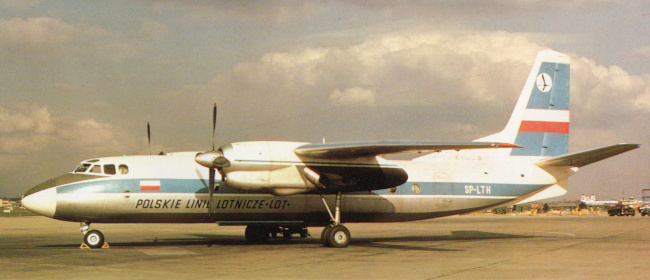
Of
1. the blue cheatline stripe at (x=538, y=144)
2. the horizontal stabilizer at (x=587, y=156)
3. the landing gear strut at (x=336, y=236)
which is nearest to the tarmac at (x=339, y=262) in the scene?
the landing gear strut at (x=336, y=236)

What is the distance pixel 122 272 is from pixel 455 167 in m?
14.3

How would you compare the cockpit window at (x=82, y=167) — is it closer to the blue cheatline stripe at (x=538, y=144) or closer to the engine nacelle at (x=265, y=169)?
the engine nacelle at (x=265, y=169)

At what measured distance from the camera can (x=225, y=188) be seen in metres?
19.5

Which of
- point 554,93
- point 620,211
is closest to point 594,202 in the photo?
point 620,211

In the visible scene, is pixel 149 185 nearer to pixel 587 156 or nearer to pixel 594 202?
pixel 587 156

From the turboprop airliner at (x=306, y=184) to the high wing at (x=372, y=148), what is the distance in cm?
3

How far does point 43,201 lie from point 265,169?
6890 millimetres

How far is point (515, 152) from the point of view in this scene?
23.7 m

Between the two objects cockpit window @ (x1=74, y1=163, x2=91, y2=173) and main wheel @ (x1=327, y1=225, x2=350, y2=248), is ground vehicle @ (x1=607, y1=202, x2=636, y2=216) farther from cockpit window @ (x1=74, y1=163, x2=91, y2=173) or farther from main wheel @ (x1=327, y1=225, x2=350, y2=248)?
cockpit window @ (x1=74, y1=163, x2=91, y2=173)

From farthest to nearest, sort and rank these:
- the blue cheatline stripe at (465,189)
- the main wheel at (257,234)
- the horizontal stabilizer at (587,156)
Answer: the main wheel at (257,234)
the blue cheatline stripe at (465,189)
the horizontal stabilizer at (587,156)

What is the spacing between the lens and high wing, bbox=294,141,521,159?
669 inches

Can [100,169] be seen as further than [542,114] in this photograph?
No

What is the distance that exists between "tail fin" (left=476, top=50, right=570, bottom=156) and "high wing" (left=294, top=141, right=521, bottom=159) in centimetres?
764

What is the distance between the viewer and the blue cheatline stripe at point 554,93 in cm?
2412
